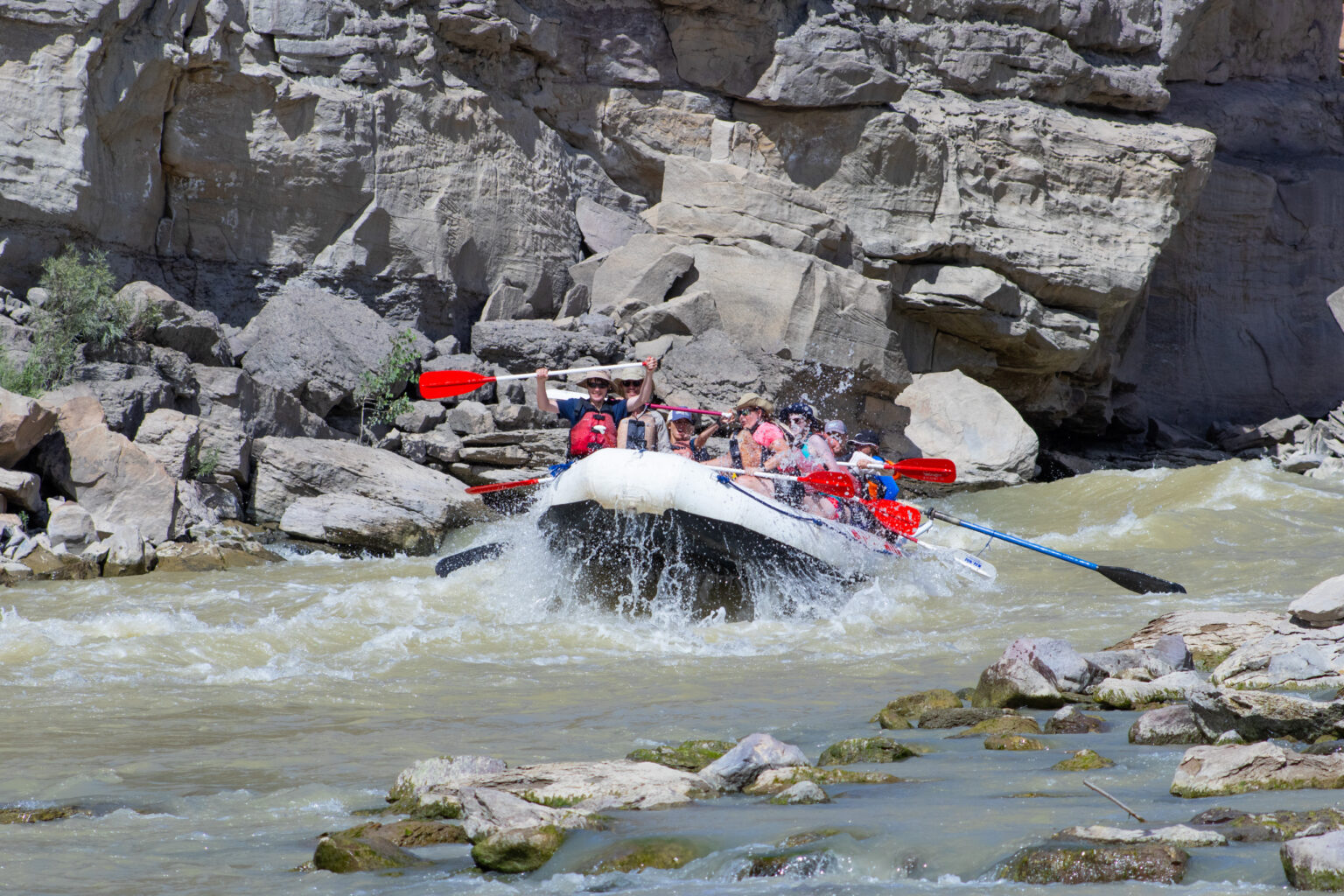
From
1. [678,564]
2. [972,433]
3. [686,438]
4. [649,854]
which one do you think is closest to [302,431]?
[686,438]

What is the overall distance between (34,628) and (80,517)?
7.52 feet

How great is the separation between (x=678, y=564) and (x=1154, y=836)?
484cm

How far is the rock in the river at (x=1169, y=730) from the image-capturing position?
349cm

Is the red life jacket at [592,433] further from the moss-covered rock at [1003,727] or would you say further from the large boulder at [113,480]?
the moss-covered rock at [1003,727]

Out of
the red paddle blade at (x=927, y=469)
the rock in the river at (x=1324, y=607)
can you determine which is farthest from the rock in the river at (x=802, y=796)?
the red paddle blade at (x=927, y=469)

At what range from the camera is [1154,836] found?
7.84ft

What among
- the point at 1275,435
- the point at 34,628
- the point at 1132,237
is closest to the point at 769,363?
the point at 1132,237

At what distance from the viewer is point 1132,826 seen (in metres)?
2.54

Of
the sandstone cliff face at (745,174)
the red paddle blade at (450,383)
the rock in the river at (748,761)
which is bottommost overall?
the rock in the river at (748,761)

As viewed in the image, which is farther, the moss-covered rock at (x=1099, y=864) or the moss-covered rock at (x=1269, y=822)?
the moss-covered rock at (x=1269, y=822)

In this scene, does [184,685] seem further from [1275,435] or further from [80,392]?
[1275,435]

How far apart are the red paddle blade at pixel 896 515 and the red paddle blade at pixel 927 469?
0.24m

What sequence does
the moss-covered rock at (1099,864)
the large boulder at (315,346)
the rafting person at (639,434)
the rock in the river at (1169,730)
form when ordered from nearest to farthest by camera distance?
the moss-covered rock at (1099,864) < the rock in the river at (1169,730) < the rafting person at (639,434) < the large boulder at (315,346)

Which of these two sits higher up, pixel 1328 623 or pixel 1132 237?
pixel 1132 237
